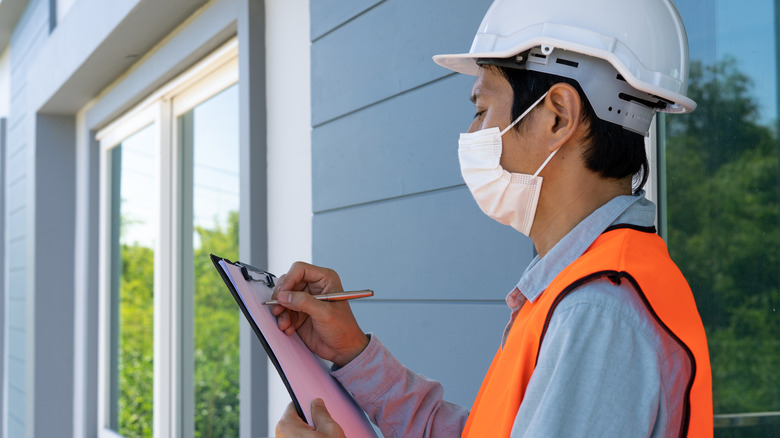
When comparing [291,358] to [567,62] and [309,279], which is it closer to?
[309,279]

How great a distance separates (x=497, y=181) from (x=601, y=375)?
15.7 inches

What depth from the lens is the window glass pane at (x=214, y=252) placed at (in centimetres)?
354

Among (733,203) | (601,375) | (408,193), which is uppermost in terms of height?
(408,193)

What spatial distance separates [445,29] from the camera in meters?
1.77

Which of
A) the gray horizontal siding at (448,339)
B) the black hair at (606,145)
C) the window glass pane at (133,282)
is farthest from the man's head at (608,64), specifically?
the window glass pane at (133,282)

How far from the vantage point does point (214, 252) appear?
3.66m

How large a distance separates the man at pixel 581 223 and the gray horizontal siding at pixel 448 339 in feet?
1.75

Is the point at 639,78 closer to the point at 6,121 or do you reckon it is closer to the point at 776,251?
the point at 776,251

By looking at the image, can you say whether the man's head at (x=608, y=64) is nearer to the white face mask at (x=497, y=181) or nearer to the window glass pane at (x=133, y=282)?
the white face mask at (x=497, y=181)

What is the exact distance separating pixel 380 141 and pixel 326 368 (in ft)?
2.93

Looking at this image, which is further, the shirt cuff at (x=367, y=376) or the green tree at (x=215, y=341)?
the green tree at (x=215, y=341)

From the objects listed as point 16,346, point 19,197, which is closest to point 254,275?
point 19,197

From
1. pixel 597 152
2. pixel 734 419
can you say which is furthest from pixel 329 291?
pixel 734 419

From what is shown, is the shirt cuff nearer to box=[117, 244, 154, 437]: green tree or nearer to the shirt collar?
the shirt collar
